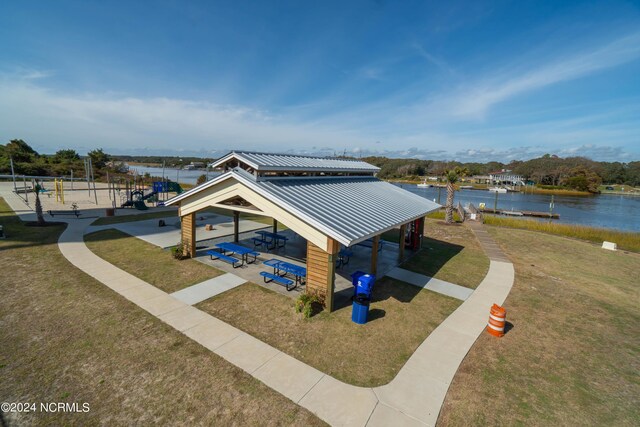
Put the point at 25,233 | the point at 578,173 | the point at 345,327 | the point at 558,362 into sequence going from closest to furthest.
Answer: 1. the point at 558,362
2. the point at 345,327
3. the point at 25,233
4. the point at 578,173

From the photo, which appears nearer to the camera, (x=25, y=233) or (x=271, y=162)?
(x=271, y=162)

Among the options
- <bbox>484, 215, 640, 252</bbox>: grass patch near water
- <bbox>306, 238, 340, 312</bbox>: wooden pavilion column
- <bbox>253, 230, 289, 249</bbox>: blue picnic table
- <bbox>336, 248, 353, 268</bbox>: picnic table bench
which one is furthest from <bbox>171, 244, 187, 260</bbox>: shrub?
<bbox>484, 215, 640, 252</bbox>: grass patch near water

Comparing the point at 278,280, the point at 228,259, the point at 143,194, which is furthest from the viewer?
the point at 143,194

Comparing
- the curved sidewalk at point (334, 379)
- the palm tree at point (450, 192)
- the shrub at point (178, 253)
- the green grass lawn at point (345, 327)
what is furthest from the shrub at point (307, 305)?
the palm tree at point (450, 192)

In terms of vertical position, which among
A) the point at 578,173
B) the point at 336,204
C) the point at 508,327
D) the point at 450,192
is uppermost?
the point at 578,173

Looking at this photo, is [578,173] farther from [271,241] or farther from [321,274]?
[321,274]

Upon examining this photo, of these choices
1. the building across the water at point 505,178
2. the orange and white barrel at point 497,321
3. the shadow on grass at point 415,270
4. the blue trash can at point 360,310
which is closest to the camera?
the orange and white barrel at point 497,321

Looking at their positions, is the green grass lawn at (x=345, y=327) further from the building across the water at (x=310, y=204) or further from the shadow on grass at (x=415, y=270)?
the building across the water at (x=310, y=204)

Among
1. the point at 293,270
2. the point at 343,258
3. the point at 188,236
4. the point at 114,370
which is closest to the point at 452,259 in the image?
the point at 343,258
